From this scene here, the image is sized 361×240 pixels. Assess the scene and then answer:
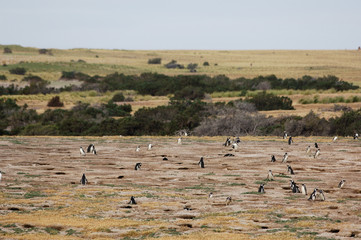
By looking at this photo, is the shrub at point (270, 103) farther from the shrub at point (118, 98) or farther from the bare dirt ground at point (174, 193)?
the bare dirt ground at point (174, 193)

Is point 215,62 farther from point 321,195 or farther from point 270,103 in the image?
point 321,195

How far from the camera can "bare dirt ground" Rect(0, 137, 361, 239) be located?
1292cm

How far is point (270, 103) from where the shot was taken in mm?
50750

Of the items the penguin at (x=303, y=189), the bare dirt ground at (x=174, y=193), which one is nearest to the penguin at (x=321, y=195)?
the bare dirt ground at (x=174, y=193)

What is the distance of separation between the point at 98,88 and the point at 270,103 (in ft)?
84.6

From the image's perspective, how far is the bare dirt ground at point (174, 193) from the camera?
1292cm

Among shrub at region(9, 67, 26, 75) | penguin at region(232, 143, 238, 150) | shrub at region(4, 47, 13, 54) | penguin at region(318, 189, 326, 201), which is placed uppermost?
shrub at region(4, 47, 13, 54)

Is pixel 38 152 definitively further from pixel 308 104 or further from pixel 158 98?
pixel 158 98

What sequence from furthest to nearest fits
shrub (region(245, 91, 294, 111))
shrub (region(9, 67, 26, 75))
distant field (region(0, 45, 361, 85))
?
distant field (region(0, 45, 361, 85)) → shrub (region(9, 67, 26, 75)) → shrub (region(245, 91, 294, 111))

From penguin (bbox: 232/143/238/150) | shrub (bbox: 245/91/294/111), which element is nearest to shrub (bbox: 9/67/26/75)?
shrub (bbox: 245/91/294/111)

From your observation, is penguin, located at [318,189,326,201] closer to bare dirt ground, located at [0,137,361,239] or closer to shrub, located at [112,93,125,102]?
bare dirt ground, located at [0,137,361,239]

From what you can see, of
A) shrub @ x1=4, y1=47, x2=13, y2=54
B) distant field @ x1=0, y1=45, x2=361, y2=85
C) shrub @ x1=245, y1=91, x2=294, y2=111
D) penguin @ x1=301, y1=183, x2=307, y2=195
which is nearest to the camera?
penguin @ x1=301, y1=183, x2=307, y2=195

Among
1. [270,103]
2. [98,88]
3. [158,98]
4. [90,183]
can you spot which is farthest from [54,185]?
[98,88]

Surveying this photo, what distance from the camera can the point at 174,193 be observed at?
17562 mm
